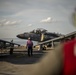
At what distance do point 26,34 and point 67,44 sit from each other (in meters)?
36.4

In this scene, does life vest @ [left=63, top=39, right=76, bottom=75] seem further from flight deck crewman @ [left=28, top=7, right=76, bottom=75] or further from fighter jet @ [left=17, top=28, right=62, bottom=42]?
fighter jet @ [left=17, top=28, right=62, bottom=42]

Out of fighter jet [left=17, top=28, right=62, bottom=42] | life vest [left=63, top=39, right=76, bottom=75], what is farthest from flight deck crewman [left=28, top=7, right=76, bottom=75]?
fighter jet [left=17, top=28, right=62, bottom=42]

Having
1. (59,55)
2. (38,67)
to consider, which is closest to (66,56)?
(59,55)

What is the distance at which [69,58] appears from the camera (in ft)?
4.33

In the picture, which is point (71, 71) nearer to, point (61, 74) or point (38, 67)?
point (61, 74)

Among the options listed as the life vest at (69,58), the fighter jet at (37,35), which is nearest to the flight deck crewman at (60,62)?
the life vest at (69,58)

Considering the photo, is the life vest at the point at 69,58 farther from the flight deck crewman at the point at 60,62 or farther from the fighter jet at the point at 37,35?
the fighter jet at the point at 37,35

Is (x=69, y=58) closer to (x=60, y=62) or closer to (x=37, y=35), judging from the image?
(x=60, y=62)

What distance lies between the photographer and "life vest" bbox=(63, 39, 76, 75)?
50.5 inches

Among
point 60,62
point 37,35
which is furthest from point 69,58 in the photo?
point 37,35

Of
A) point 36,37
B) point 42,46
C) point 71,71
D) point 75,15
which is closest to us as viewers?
point 71,71

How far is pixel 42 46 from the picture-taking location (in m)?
34.0

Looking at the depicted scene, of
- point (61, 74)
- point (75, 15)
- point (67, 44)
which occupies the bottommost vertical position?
point (61, 74)

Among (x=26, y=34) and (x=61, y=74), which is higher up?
(x=26, y=34)
